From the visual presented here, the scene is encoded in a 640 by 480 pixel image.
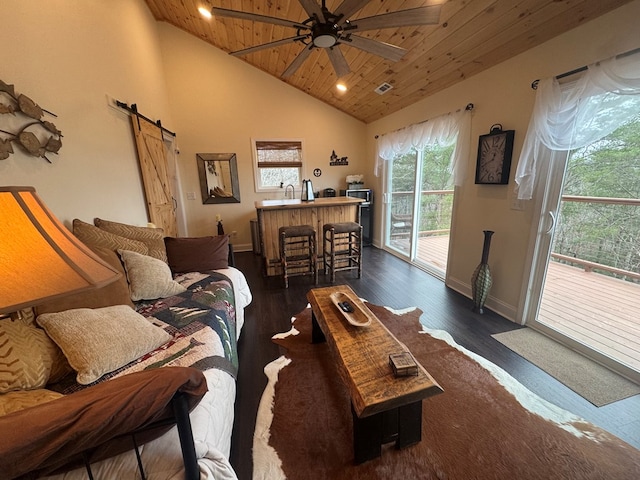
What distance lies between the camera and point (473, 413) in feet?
5.08

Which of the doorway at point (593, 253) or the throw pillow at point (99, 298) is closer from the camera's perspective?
the throw pillow at point (99, 298)

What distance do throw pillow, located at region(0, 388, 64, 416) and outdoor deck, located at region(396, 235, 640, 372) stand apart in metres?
3.36

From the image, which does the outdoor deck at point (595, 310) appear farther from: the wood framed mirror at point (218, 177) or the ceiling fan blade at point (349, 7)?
the wood framed mirror at point (218, 177)

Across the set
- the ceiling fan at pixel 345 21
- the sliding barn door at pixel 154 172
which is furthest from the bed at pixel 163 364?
the ceiling fan at pixel 345 21

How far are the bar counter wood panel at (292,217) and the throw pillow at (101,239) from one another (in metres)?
1.63

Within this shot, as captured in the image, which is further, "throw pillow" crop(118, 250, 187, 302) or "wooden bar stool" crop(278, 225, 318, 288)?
"wooden bar stool" crop(278, 225, 318, 288)

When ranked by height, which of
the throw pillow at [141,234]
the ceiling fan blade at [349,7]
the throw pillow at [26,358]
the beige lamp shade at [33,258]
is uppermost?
the ceiling fan blade at [349,7]

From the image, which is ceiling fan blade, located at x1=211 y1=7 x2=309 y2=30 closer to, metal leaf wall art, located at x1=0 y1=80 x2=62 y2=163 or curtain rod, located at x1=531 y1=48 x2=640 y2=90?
metal leaf wall art, located at x1=0 y1=80 x2=62 y2=163

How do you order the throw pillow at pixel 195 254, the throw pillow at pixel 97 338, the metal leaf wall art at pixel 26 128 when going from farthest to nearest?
the throw pillow at pixel 195 254
the metal leaf wall art at pixel 26 128
the throw pillow at pixel 97 338

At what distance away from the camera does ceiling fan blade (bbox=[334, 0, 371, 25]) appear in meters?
1.57

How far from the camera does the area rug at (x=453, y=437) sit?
126 cm

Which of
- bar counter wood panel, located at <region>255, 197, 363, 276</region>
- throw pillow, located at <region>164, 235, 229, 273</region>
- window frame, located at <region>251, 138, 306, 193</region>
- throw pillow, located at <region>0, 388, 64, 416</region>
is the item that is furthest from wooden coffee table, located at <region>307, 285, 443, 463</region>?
window frame, located at <region>251, 138, 306, 193</region>

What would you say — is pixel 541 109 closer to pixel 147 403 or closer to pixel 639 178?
pixel 639 178

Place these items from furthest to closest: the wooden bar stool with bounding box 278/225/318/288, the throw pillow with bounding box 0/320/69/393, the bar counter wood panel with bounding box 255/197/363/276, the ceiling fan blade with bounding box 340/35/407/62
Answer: the bar counter wood panel with bounding box 255/197/363/276, the wooden bar stool with bounding box 278/225/318/288, the ceiling fan blade with bounding box 340/35/407/62, the throw pillow with bounding box 0/320/69/393
